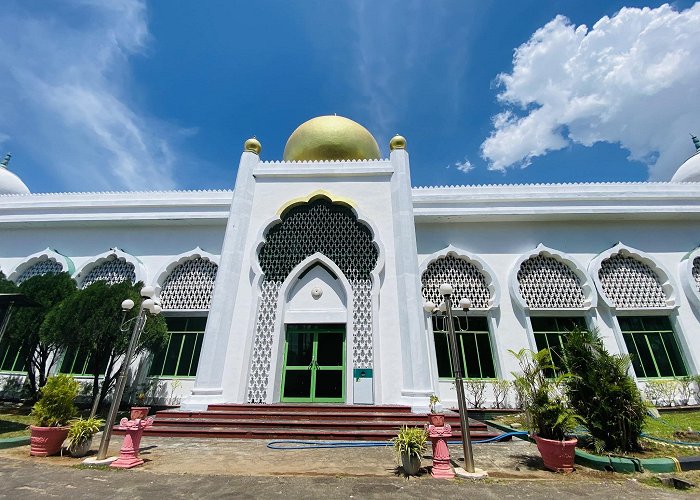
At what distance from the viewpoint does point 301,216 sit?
9.18 m

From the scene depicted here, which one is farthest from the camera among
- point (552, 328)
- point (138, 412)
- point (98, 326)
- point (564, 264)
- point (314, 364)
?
point (564, 264)

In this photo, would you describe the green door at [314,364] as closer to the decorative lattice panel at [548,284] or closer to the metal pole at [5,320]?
the metal pole at [5,320]

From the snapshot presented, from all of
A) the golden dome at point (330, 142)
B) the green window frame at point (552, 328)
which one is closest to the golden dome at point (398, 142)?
the golden dome at point (330, 142)

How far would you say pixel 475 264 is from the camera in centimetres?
985

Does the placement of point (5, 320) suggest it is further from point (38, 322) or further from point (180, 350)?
point (180, 350)

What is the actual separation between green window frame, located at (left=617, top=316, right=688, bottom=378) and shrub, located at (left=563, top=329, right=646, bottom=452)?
5.47m

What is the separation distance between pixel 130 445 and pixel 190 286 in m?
6.14

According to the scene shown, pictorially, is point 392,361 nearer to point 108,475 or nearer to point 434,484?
point 434,484

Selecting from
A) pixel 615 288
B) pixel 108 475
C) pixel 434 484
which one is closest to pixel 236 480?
pixel 108 475

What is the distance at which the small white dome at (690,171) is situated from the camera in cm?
1239

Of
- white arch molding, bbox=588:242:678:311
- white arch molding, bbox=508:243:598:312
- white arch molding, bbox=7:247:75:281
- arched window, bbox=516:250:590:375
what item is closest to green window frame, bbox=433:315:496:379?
white arch molding, bbox=508:243:598:312

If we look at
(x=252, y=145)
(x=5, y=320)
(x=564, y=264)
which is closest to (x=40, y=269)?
(x=5, y=320)

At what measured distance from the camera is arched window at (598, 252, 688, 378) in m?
8.99

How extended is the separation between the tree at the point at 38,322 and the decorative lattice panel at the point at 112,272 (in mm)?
1096
